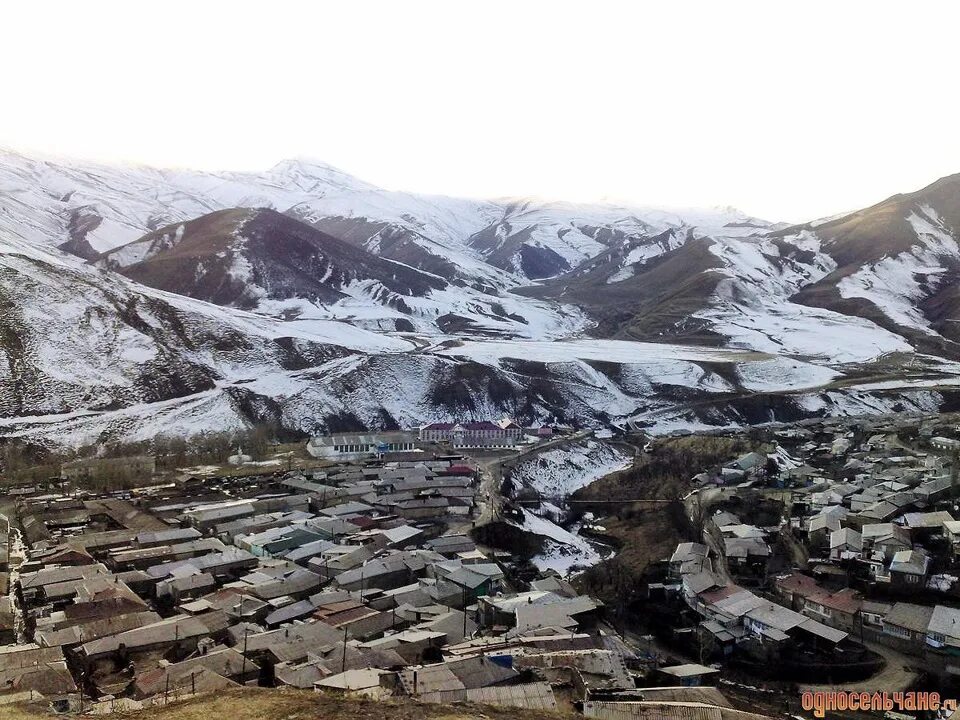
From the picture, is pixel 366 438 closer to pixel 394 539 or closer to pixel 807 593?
pixel 394 539

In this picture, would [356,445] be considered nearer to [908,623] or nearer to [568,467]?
[568,467]

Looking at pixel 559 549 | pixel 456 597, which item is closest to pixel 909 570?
pixel 559 549

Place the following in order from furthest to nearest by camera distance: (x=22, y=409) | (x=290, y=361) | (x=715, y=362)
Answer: (x=715, y=362)
(x=290, y=361)
(x=22, y=409)

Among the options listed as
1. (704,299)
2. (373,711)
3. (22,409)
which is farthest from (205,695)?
(704,299)

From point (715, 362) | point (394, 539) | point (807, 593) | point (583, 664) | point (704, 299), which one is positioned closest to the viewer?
point (583, 664)

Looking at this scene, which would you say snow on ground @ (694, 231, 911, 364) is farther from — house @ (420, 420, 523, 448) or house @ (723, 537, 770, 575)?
Result: house @ (723, 537, 770, 575)

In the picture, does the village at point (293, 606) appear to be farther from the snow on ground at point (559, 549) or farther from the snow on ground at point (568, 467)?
Answer: the snow on ground at point (568, 467)
